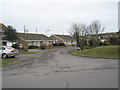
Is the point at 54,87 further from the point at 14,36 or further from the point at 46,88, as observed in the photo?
the point at 14,36

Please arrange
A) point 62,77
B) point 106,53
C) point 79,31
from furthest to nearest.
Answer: point 79,31 < point 106,53 < point 62,77

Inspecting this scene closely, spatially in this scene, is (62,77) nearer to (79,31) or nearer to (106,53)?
(106,53)

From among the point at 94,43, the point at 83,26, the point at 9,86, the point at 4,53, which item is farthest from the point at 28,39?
the point at 9,86

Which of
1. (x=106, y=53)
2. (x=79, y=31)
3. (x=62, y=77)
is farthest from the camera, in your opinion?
(x=79, y=31)

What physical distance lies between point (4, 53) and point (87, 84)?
13.3 meters

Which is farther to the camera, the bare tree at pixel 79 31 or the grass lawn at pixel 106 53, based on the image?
the bare tree at pixel 79 31

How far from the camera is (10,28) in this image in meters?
34.5

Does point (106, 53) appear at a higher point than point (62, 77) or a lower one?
higher

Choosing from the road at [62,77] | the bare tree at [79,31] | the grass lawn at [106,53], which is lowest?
the road at [62,77]

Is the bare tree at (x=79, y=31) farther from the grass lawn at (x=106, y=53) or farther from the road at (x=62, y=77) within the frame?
the road at (x=62, y=77)

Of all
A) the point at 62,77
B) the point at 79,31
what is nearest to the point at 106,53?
the point at 62,77

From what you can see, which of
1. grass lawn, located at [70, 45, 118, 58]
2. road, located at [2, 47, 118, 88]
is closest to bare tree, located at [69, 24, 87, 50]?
grass lawn, located at [70, 45, 118, 58]

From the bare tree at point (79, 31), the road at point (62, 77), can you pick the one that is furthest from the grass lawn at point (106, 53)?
the bare tree at point (79, 31)

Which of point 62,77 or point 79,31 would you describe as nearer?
point 62,77
